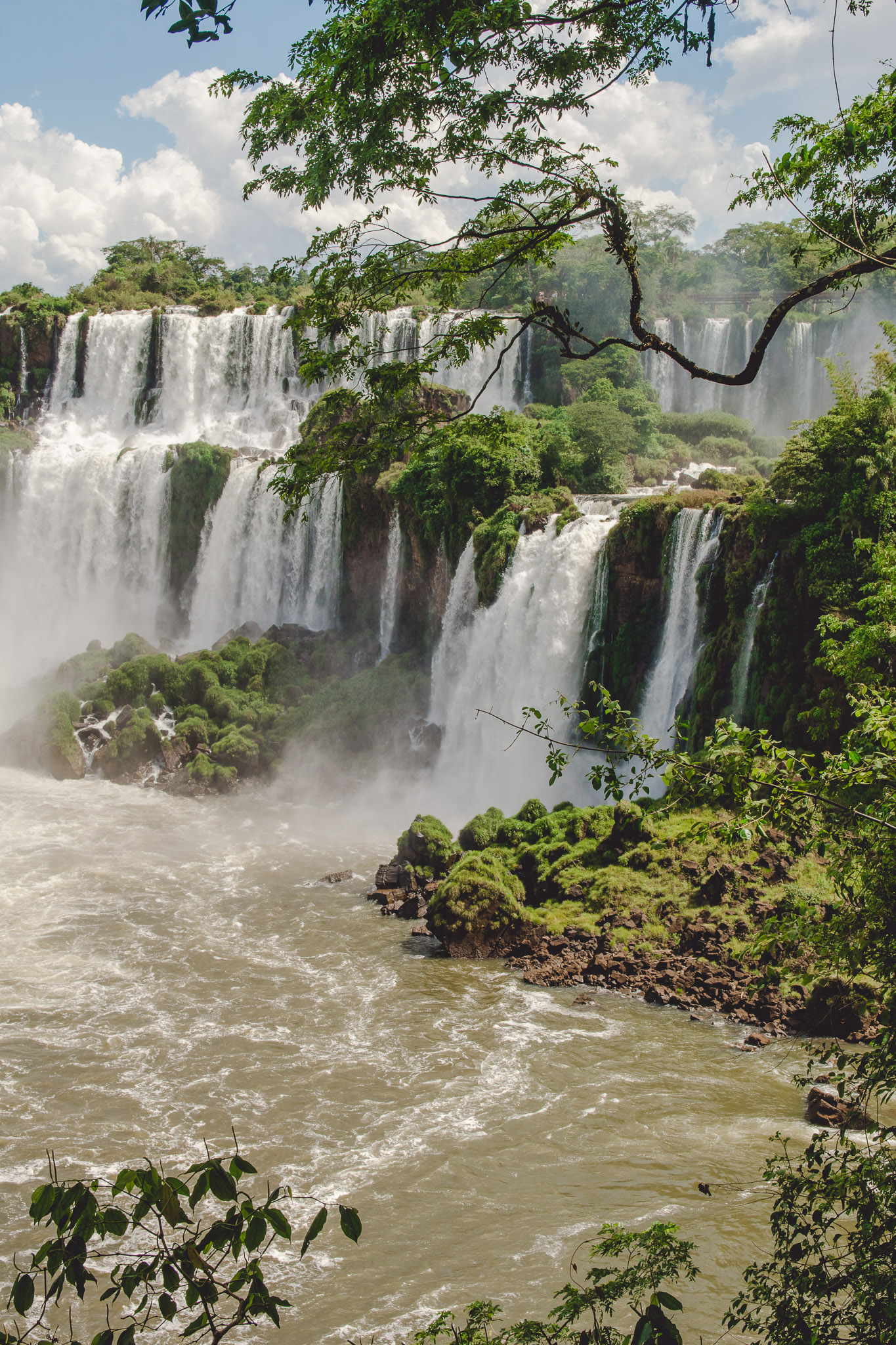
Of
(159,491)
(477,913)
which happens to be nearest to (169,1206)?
(477,913)

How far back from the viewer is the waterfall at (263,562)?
28.7m

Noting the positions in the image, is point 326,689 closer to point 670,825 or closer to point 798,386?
point 670,825

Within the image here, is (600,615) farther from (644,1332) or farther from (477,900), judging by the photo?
(644,1332)

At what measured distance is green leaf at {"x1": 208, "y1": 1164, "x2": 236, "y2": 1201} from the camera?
7.45 feet

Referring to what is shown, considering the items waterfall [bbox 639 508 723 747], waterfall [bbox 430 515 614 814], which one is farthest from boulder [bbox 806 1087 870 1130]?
waterfall [bbox 430 515 614 814]

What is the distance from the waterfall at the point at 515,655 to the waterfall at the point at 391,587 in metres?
3.18

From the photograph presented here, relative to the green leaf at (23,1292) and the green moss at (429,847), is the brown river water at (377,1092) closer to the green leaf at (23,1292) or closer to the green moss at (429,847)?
the green moss at (429,847)

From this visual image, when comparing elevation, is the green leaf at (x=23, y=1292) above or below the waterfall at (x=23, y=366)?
below

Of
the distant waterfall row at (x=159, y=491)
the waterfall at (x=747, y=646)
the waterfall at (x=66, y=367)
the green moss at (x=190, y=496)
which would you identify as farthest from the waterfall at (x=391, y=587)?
the waterfall at (x=66, y=367)

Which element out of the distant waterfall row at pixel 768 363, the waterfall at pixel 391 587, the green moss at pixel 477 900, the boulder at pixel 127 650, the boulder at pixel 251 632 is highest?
the distant waterfall row at pixel 768 363

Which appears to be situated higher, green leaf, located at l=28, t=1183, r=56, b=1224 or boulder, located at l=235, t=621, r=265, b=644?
boulder, located at l=235, t=621, r=265, b=644

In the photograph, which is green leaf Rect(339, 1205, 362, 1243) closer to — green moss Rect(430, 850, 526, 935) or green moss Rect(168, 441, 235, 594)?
green moss Rect(430, 850, 526, 935)

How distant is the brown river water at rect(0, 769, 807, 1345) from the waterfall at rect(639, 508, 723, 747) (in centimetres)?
678

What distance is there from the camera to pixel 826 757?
477 cm
